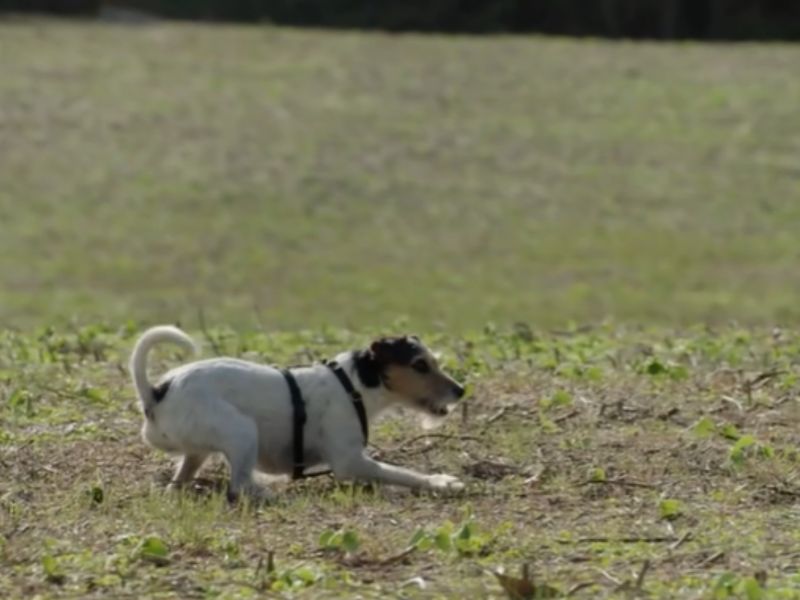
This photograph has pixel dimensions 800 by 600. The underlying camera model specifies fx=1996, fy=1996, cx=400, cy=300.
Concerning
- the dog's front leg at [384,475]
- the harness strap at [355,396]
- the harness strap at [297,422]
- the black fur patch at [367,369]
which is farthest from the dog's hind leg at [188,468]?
the black fur patch at [367,369]

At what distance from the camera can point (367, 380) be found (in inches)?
316

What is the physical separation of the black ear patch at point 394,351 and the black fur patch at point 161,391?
2.90ft

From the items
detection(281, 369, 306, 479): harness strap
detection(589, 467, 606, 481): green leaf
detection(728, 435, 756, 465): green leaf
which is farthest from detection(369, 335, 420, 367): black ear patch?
detection(728, 435, 756, 465): green leaf

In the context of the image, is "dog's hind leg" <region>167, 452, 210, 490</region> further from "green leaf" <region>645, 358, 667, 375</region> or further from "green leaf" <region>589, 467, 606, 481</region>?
"green leaf" <region>645, 358, 667, 375</region>

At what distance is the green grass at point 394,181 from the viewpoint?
19266mm

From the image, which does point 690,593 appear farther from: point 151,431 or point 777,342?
point 777,342

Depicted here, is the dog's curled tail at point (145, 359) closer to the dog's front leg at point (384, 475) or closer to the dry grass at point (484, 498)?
the dry grass at point (484, 498)

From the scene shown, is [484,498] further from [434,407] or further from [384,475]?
[434,407]

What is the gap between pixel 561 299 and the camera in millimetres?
19078

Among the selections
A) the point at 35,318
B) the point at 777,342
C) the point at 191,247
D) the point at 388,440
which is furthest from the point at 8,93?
the point at 388,440

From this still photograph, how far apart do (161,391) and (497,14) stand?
29.1m

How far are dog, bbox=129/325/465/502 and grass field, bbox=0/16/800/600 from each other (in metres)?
0.15

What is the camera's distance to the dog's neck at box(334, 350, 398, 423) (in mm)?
7996

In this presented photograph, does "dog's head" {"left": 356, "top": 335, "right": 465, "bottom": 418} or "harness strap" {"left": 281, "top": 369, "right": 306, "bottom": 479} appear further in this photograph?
"dog's head" {"left": 356, "top": 335, "right": 465, "bottom": 418}
